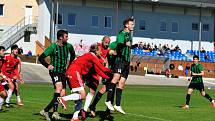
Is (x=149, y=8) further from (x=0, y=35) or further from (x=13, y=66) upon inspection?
(x=13, y=66)

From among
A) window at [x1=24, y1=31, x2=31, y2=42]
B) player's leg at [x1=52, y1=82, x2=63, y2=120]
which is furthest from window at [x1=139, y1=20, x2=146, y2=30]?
player's leg at [x1=52, y1=82, x2=63, y2=120]

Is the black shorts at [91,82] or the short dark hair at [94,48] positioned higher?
the short dark hair at [94,48]

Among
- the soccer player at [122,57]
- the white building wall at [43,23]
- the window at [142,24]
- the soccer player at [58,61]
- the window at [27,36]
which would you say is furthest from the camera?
the window at [142,24]

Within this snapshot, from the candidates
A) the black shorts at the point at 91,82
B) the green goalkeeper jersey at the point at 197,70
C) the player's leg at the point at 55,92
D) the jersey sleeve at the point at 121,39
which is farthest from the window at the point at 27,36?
the black shorts at the point at 91,82

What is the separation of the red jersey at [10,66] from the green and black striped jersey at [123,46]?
202 inches

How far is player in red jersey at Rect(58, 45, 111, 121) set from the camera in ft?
45.1

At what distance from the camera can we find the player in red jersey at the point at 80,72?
45.1ft

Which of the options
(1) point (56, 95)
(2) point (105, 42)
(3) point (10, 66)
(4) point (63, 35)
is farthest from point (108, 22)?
(1) point (56, 95)

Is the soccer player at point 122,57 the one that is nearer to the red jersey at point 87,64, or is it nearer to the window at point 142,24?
the red jersey at point 87,64

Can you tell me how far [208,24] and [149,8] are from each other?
10.0m

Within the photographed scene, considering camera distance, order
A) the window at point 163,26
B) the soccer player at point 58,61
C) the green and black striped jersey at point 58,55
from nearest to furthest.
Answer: the soccer player at point 58,61 < the green and black striped jersey at point 58,55 < the window at point 163,26

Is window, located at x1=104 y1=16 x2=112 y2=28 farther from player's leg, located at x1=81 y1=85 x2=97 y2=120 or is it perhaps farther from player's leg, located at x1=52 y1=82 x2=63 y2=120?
player's leg, located at x1=81 y1=85 x2=97 y2=120

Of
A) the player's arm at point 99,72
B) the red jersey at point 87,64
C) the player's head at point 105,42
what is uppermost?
the player's head at point 105,42

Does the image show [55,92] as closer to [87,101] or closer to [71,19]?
[87,101]
